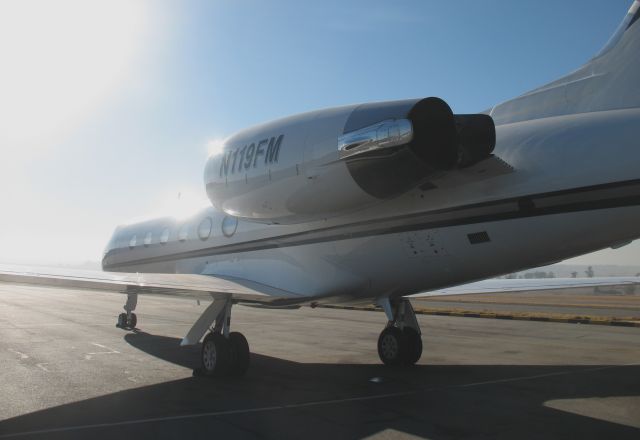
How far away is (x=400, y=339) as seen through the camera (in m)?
10.3

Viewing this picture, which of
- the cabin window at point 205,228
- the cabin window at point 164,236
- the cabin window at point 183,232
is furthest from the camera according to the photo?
the cabin window at point 164,236

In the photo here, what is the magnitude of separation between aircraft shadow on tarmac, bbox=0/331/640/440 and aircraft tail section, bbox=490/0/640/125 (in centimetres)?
370

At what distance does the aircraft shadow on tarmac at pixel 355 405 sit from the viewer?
5891mm

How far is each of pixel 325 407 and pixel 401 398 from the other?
3.71 feet

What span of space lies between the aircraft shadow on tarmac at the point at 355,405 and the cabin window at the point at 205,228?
3.47 metres

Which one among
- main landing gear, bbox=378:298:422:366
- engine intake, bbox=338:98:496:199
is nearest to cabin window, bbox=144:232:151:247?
A: main landing gear, bbox=378:298:422:366

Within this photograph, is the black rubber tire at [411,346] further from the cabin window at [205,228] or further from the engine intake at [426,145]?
the cabin window at [205,228]

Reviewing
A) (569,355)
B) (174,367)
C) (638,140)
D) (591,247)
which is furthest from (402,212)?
(569,355)

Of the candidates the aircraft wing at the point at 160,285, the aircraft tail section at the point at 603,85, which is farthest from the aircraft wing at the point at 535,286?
the aircraft tail section at the point at 603,85

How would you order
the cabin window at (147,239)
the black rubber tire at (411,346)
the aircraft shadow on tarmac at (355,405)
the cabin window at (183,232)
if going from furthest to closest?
the cabin window at (147,239), the cabin window at (183,232), the black rubber tire at (411,346), the aircraft shadow on tarmac at (355,405)

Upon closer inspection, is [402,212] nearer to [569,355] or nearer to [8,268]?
[569,355]

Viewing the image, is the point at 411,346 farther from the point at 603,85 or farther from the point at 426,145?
the point at 603,85

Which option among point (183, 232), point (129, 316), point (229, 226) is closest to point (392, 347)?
point (229, 226)

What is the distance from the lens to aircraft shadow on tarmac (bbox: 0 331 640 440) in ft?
19.3
